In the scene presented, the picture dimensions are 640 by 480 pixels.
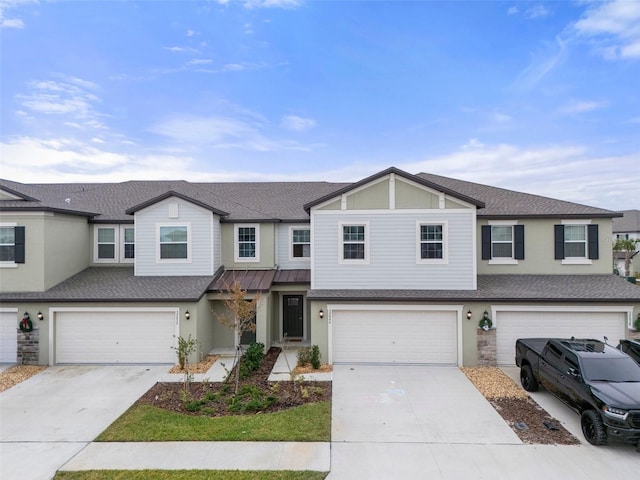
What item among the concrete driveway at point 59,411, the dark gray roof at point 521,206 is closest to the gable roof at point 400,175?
the dark gray roof at point 521,206

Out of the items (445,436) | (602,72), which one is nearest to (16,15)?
(445,436)

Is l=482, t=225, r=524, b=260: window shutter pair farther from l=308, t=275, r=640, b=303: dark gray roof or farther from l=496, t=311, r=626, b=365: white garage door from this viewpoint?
l=496, t=311, r=626, b=365: white garage door

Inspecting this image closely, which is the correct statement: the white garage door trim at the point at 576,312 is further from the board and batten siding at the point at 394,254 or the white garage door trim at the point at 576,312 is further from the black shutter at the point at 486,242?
the black shutter at the point at 486,242

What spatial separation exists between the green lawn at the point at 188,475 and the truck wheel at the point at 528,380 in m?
6.72

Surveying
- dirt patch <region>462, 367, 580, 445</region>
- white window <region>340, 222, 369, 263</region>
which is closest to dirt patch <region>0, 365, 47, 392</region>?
white window <region>340, 222, 369, 263</region>

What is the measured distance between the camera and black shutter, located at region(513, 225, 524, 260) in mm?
13250

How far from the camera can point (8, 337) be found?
12.1 m

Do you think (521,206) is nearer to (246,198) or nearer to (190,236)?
(246,198)

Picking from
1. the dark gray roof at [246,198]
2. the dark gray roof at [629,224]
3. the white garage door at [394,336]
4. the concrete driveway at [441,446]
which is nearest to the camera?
the concrete driveway at [441,446]

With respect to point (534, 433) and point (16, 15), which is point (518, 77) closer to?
point (534, 433)

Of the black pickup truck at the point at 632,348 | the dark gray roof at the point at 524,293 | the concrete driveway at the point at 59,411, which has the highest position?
the dark gray roof at the point at 524,293

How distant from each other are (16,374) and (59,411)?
432cm

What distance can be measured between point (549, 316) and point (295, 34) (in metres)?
17.6

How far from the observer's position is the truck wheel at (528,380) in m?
9.35
